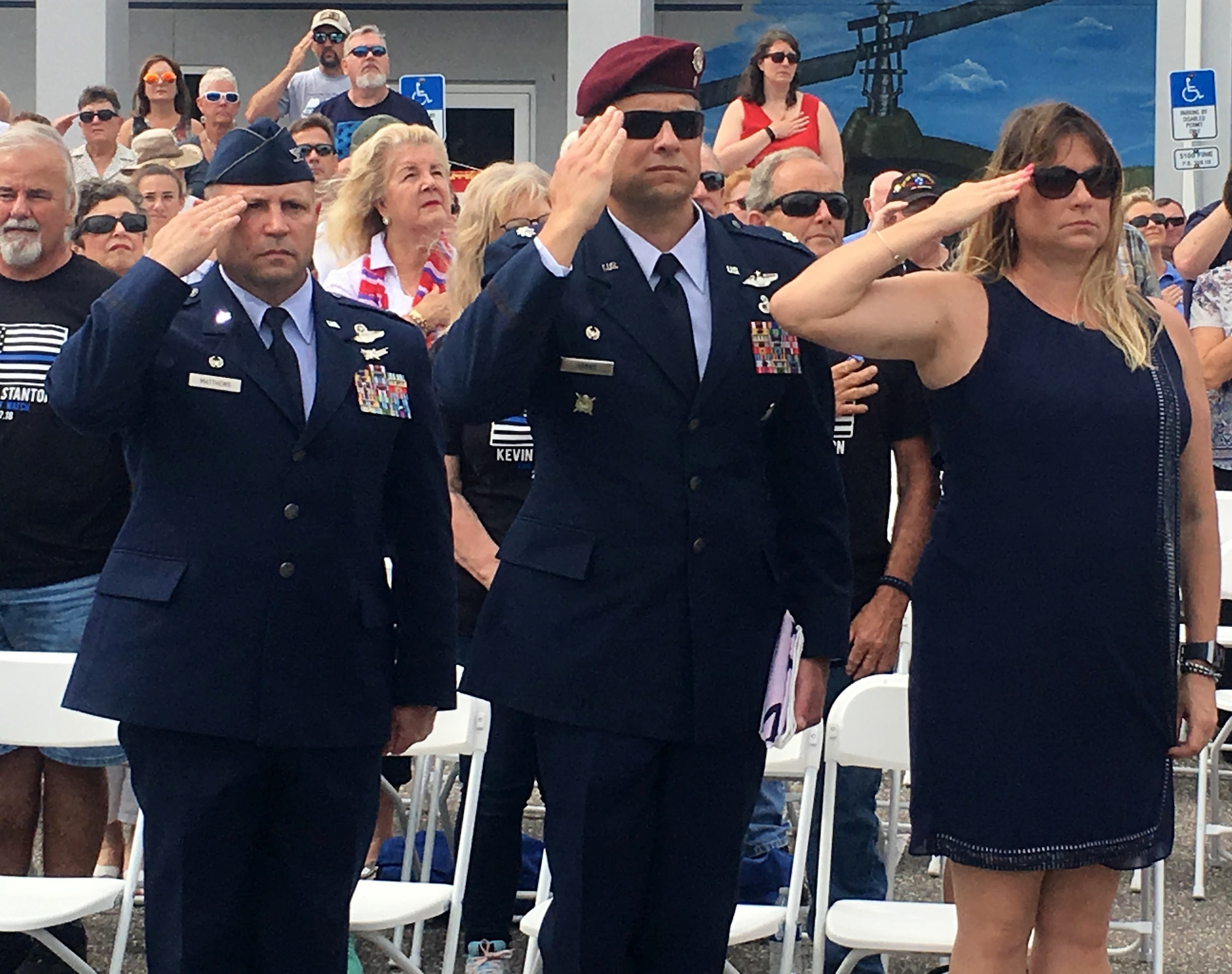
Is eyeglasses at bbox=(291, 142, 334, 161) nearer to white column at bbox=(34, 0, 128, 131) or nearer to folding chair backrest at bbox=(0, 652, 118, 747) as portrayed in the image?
folding chair backrest at bbox=(0, 652, 118, 747)

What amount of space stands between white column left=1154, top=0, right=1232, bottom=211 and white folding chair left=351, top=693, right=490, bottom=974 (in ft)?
30.5

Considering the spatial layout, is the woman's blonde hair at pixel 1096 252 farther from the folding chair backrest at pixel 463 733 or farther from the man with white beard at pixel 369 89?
the man with white beard at pixel 369 89

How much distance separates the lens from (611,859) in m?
3.33

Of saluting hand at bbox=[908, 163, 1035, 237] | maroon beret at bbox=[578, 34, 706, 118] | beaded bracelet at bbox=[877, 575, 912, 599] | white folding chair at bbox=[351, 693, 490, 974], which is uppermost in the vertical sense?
maroon beret at bbox=[578, 34, 706, 118]

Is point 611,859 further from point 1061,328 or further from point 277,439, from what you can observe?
point 1061,328

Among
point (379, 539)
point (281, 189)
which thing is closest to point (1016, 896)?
point (379, 539)

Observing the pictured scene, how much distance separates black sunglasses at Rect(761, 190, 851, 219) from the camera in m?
5.13

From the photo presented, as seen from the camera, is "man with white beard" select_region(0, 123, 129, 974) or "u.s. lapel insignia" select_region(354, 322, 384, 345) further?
"man with white beard" select_region(0, 123, 129, 974)

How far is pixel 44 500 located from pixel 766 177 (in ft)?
7.20

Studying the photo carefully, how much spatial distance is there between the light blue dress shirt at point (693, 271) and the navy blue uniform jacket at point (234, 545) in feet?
1.84

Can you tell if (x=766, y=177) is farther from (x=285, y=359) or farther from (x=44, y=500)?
(x=285, y=359)

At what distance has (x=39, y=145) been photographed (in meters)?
5.12

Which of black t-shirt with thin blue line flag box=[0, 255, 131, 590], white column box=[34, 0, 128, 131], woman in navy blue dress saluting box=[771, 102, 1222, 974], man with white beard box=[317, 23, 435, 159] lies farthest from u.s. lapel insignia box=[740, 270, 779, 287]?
white column box=[34, 0, 128, 131]

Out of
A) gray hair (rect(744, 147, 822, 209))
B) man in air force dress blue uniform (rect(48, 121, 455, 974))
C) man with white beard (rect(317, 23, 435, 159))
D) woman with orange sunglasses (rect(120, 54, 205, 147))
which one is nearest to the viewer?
man in air force dress blue uniform (rect(48, 121, 455, 974))
